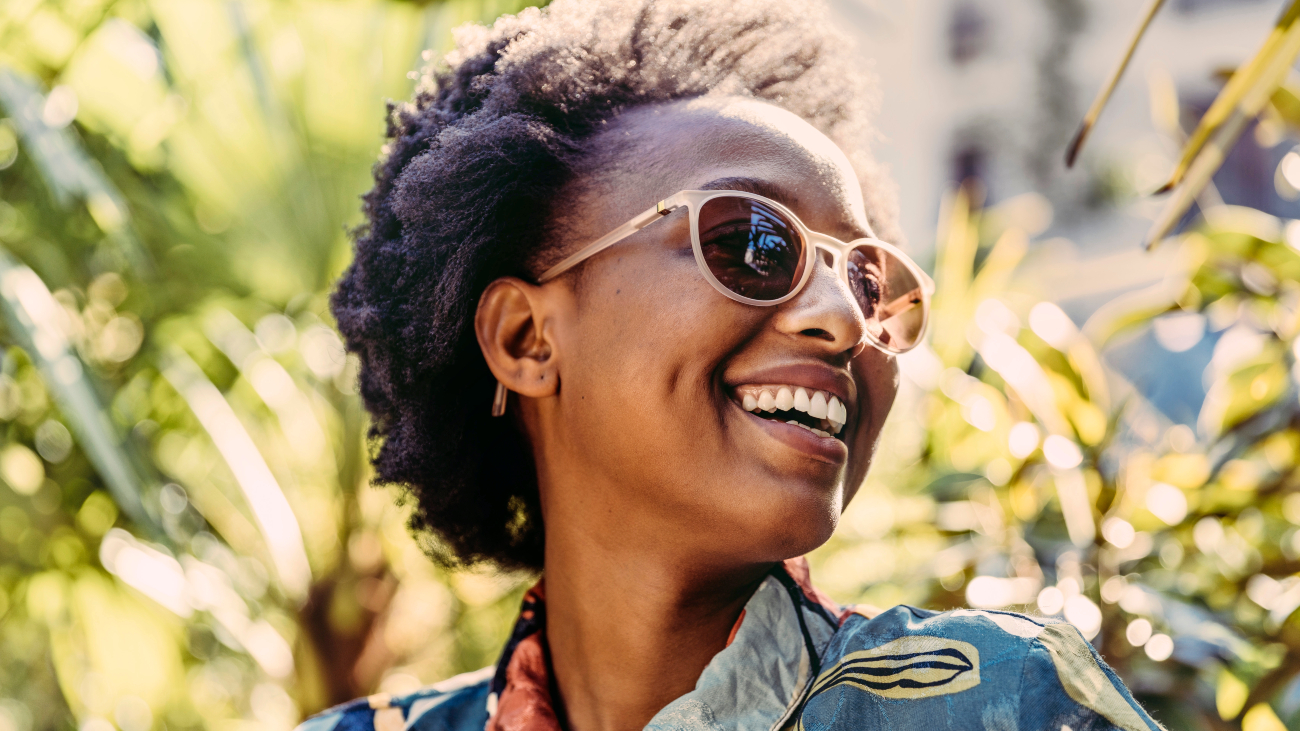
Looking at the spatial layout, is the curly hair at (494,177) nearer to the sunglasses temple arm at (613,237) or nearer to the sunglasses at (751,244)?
the sunglasses temple arm at (613,237)

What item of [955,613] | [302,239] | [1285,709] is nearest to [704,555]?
[955,613]

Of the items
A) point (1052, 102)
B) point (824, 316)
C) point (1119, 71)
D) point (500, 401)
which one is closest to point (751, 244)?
point (824, 316)

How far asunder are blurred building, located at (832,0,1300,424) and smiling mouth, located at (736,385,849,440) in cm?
1023

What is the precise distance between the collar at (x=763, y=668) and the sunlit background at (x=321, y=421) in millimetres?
793

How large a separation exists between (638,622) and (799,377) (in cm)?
→ 47

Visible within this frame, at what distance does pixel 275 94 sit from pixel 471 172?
157 centimetres

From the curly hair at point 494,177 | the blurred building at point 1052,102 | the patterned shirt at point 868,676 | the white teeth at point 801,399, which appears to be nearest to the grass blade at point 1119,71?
the curly hair at point 494,177

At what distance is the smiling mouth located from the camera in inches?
50.4

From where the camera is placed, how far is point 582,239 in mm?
1466

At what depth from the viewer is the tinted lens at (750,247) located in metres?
1.32

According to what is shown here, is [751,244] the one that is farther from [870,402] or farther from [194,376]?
[194,376]

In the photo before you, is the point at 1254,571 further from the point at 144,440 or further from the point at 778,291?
the point at 144,440

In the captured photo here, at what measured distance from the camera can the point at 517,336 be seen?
5.06ft

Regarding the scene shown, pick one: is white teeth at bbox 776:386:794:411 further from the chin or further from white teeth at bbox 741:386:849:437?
the chin
